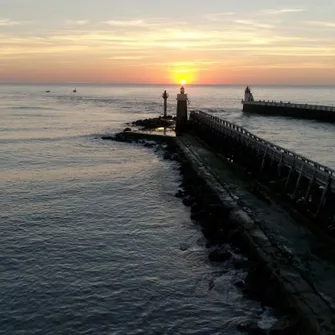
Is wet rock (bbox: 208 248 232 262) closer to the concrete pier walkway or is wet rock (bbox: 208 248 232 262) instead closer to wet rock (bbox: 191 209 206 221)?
the concrete pier walkway

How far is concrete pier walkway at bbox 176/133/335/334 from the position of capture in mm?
10664

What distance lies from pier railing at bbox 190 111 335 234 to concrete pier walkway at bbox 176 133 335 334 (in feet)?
3.21

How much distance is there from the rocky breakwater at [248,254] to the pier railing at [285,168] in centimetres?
245

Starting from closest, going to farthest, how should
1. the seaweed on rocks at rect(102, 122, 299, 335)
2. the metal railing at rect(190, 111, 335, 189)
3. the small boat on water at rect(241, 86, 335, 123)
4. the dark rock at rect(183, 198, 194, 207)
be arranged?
1. the seaweed on rocks at rect(102, 122, 299, 335)
2. the metal railing at rect(190, 111, 335, 189)
3. the dark rock at rect(183, 198, 194, 207)
4. the small boat on water at rect(241, 86, 335, 123)

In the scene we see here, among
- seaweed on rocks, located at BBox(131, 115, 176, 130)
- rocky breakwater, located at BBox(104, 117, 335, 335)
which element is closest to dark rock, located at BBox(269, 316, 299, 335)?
rocky breakwater, located at BBox(104, 117, 335, 335)

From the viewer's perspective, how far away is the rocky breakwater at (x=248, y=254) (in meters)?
10.5

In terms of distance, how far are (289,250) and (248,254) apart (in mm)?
1294

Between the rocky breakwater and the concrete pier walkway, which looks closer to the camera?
the rocky breakwater

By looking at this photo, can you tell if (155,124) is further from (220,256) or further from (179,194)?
(220,256)

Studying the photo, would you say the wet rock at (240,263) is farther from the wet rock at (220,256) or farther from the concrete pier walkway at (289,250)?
the concrete pier walkway at (289,250)

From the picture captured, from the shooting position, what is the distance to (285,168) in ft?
73.8

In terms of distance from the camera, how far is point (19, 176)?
30.1m

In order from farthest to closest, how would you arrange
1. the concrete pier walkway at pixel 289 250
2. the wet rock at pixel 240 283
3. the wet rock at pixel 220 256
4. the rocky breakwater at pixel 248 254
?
1. the wet rock at pixel 220 256
2. the wet rock at pixel 240 283
3. the concrete pier walkway at pixel 289 250
4. the rocky breakwater at pixel 248 254

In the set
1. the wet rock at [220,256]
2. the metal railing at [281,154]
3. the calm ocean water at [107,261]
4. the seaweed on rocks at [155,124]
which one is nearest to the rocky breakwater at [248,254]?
the wet rock at [220,256]
